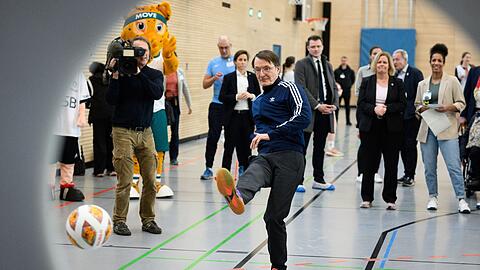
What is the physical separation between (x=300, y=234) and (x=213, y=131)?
157 inches

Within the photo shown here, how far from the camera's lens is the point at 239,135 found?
11.2 meters

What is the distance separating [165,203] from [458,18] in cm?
528

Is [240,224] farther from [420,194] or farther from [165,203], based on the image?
[420,194]

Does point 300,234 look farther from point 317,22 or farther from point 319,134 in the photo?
point 317,22

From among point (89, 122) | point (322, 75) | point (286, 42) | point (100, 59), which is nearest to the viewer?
point (322, 75)

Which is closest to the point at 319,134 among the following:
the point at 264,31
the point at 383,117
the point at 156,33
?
the point at 383,117

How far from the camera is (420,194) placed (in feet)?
35.9

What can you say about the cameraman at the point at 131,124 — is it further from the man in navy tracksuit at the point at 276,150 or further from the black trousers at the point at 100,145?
the black trousers at the point at 100,145

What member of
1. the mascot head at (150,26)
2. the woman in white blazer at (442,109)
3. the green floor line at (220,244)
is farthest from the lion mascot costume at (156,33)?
the woman in white blazer at (442,109)

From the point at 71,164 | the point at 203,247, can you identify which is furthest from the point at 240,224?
the point at 71,164

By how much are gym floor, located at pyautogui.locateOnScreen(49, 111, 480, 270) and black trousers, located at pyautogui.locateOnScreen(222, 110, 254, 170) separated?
0.56 m

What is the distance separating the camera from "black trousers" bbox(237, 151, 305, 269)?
6.08 meters

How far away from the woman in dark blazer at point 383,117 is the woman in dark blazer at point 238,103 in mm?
2067

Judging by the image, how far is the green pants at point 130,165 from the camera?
24.9 feet
